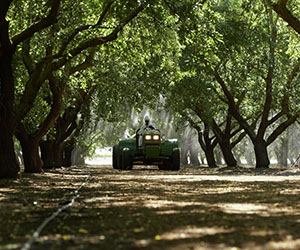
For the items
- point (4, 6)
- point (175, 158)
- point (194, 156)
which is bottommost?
point (175, 158)

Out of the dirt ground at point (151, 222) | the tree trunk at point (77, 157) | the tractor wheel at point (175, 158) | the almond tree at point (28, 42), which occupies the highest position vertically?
the almond tree at point (28, 42)

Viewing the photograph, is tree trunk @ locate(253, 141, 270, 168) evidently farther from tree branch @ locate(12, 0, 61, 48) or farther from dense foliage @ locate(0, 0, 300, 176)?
tree branch @ locate(12, 0, 61, 48)

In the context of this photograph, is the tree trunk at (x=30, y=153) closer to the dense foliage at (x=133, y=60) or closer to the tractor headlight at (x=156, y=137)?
the dense foliage at (x=133, y=60)

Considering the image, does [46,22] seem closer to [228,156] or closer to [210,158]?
[228,156]

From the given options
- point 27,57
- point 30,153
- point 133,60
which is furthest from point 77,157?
point 27,57

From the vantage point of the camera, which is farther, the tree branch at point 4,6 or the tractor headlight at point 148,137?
the tractor headlight at point 148,137

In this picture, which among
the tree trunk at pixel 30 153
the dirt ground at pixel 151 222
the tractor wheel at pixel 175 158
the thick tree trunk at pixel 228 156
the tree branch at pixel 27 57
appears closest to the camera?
the dirt ground at pixel 151 222

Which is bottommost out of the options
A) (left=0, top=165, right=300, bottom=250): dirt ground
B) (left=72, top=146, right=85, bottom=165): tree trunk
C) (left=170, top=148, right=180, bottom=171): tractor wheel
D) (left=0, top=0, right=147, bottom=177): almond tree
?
(left=0, top=165, right=300, bottom=250): dirt ground

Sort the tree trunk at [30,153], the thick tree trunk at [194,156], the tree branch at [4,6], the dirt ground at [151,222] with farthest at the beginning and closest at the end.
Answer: the thick tree trunk at [194,156], the tree trunk at [30,153], the tree branch at [4,6], the dirt ground at [151,222]

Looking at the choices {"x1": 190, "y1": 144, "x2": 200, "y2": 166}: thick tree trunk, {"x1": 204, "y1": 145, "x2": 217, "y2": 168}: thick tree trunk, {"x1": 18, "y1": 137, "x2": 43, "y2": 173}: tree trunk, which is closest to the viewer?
{"x1": 18, "y1": 137, "x2": 43, "y2": 173}: tree trunk

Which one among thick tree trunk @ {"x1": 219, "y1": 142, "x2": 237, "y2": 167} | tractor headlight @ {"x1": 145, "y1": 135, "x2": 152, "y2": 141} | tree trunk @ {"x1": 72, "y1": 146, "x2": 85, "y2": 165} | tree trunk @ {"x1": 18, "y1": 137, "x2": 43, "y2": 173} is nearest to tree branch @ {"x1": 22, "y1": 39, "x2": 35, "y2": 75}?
tree trunk @ {"x1": 18, "y1": 137, "x2": 43, "y2": 173}

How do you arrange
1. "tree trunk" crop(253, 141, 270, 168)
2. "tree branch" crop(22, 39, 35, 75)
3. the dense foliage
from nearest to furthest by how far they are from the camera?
the dense foliage < "tree branch" crop(22, 39, 35, 75) < "tree trunk" crop(253, 141, 270, 168)

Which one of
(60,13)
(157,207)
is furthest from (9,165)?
(157,207)

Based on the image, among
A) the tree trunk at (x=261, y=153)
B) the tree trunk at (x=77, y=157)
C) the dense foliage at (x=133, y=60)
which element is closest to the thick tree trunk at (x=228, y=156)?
the dense foliage at (x=133, y=60)
